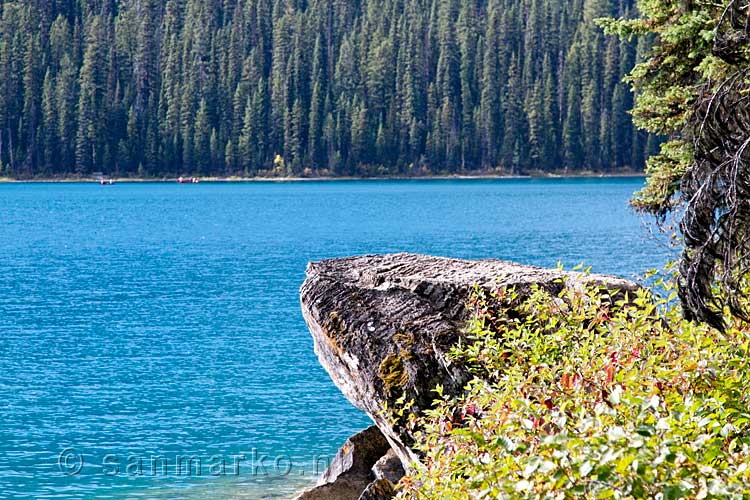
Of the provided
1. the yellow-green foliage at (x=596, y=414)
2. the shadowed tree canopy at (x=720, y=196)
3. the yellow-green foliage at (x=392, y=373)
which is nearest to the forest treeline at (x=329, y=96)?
the yellow-green foliage at (x=392, y=373)

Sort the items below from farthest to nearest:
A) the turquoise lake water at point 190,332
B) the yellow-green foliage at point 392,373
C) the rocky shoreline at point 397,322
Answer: the turquoise lake water at point 190,332, the yellow-green foliage at point 392,373, the rocky shoreline at point 397,322

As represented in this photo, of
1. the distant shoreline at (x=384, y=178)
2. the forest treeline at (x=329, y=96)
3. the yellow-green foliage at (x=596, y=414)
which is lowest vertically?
the distant shoreline at (x=384, y=178)

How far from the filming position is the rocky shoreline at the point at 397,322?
9180 millimetres

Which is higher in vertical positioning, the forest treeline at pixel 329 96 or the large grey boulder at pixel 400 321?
the forest treeline at pixel 329 96

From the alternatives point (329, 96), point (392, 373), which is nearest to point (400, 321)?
point (392, 373)

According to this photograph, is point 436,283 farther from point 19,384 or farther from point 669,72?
point 19,384

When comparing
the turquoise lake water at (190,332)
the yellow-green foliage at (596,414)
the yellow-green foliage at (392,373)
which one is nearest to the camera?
the yellow-green foliage at (596,414)

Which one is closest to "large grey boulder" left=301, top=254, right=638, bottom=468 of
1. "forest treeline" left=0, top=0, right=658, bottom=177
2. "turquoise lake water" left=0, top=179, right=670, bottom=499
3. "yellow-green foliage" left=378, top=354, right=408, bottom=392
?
"yellow-green foliage" left=378, top=354, right=408, bottom=392

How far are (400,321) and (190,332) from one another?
70.3 feet

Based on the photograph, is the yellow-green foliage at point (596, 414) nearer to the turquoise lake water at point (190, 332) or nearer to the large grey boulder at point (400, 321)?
the large grey boulder at point (400, 321)

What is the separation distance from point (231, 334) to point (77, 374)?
6.31m

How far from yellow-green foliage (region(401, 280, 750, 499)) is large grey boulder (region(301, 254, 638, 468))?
37 centimetres

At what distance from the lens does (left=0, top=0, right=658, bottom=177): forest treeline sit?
156 m

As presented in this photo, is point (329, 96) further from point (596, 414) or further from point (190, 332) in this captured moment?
point (596, 414)
